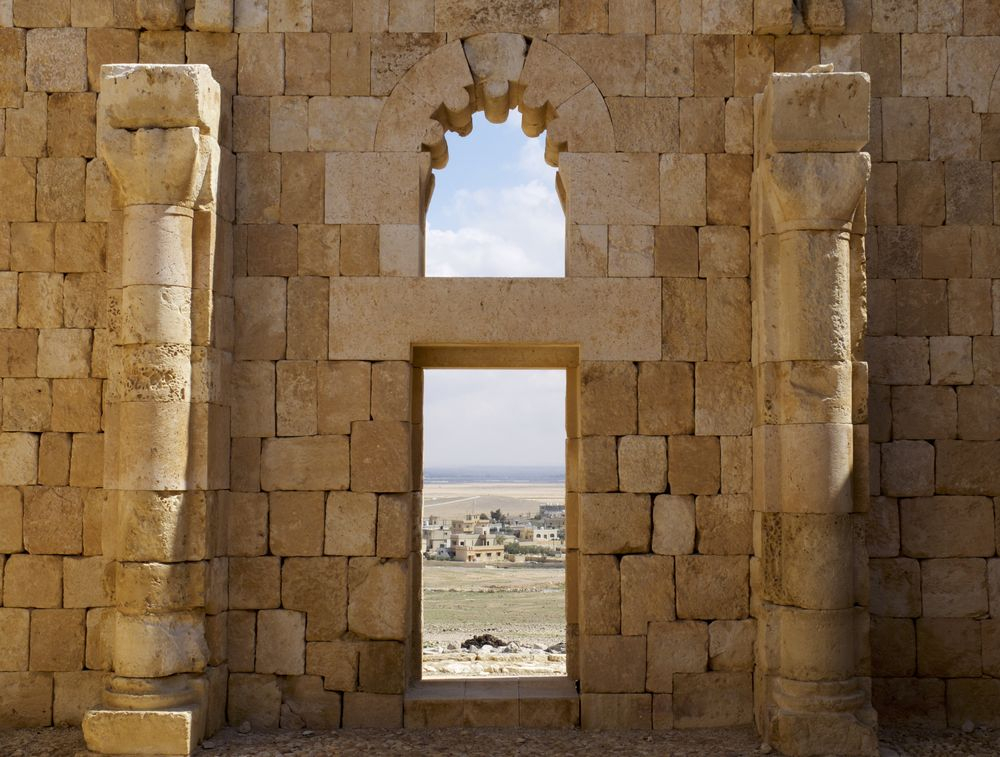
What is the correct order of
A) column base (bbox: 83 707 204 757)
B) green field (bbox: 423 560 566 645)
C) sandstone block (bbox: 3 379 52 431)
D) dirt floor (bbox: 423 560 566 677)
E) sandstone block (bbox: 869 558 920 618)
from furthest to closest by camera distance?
green field (bbox: 423 560 566 645) < dirt floor (bbox: 423 560 566 677) < sandstone block (bbox: 869 558 920 618) < sandstone block (bbox: 3 379 52 431) < column base (bbox: 83 707 204 757)

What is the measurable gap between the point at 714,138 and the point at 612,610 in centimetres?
364

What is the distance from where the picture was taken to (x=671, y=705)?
7059 mm

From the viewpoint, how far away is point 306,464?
7.16 m

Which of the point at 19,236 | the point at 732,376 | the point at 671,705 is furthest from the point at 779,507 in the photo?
the point at 19,236

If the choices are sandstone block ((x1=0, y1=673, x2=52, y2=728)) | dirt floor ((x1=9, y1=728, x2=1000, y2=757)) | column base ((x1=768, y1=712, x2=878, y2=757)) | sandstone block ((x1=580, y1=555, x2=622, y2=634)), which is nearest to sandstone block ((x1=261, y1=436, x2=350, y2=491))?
dirt floor ((x1=9, y1=728, x2=1000, y2=757))

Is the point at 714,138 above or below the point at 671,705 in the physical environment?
above

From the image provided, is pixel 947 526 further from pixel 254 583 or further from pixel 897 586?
pixel 254 583

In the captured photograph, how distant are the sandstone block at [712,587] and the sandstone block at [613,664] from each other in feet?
1.41

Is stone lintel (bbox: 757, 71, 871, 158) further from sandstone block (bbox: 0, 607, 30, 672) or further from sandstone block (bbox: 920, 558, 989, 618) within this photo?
sandstone block (bbox: 0, 607, 30, 672)

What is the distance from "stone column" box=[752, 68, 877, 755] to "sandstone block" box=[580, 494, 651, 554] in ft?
2.82

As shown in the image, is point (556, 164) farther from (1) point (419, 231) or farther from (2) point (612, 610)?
(2) point (612, 610)

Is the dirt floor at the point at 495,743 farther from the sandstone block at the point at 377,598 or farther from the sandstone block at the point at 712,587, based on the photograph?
the sandstone block at the point at 712,587

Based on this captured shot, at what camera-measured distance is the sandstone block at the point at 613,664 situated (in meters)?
7.04

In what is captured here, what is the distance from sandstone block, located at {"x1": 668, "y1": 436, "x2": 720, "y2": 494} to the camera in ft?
23.5
